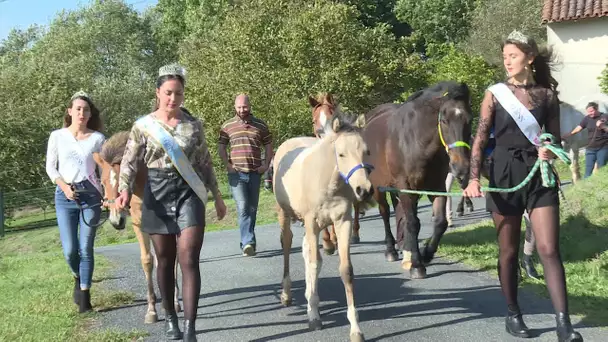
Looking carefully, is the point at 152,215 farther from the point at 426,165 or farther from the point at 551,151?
the point at 426,165

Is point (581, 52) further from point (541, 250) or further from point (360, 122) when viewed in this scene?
point (541, 250)

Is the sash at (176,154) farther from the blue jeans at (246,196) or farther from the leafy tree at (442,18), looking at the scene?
the leafy tree at (442,18)

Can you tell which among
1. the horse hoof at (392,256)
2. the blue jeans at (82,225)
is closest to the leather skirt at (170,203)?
the blue jeans at (82,225)

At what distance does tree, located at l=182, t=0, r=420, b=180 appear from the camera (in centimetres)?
2759

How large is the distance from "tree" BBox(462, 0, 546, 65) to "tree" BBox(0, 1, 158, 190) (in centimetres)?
2092

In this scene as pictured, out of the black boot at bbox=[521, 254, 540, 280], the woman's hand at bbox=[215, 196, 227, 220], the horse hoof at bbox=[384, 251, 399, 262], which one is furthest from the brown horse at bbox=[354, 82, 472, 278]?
the woman's hand at bbox=[215, 196, 227, 220]

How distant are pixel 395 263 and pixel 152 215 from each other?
175 inches

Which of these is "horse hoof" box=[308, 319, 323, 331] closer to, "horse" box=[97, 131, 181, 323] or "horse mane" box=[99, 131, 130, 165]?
"horse" box=[97, 131, 181, 323]

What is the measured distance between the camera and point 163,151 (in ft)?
18.5

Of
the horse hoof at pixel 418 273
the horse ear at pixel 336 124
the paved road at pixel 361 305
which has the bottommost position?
the paved road at pixel 361 305

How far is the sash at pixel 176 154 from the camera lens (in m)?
5.57

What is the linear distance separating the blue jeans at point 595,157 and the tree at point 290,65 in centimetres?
1166

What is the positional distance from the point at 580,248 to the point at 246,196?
Result: 4.30 m

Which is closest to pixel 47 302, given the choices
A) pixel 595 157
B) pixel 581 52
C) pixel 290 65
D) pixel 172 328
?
pixel 172 328
